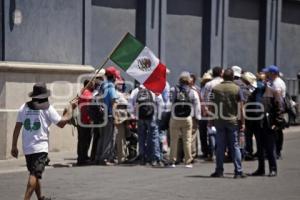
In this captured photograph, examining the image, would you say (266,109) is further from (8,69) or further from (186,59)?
(186,59)

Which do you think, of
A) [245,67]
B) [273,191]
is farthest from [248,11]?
[273,191]

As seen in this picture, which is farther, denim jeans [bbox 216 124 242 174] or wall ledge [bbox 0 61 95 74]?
wall ledge [bbox 0 61 95 74]

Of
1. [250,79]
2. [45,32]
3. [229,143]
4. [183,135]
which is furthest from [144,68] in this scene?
[45,32]

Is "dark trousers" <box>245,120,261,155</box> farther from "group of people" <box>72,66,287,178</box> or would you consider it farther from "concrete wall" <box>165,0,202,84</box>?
"concrete wall" <box>165,0,202,84</box>

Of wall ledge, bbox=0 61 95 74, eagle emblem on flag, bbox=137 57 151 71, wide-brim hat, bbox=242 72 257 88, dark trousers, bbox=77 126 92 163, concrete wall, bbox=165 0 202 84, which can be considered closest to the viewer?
eagle emblem on flag, bbox=137 57 151 71

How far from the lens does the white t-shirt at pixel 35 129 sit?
9.57 metres

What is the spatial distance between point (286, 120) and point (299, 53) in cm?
1270

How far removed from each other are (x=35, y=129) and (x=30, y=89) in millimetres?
6122

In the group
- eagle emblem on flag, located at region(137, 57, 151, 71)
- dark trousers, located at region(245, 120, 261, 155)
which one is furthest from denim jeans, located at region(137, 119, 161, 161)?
dark trousers, located at region(245, 120, 261, 155)

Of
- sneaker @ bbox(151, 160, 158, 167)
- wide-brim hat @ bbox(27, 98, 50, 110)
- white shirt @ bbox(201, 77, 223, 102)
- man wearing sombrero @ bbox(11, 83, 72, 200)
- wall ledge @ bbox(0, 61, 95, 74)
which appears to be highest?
wall ledge @ bbox(0, 61, 95, 74)

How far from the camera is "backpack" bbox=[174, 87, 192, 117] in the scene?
46.3 feet

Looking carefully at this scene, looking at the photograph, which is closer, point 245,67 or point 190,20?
point 190,20

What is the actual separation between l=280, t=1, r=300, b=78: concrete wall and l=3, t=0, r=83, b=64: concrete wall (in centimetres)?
986

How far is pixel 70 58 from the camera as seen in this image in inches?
655
